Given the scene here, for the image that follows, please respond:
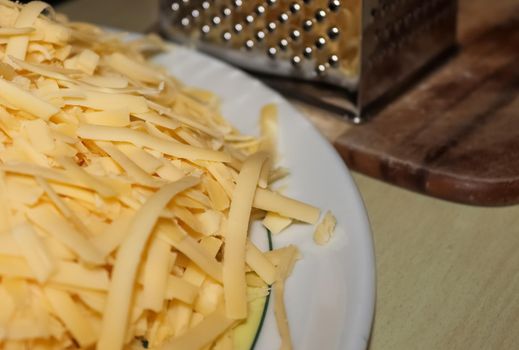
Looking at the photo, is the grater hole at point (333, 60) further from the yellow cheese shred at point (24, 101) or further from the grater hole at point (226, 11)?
the yellow cheese shred at point (24, 101)

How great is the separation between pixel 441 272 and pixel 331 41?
39 centimetres

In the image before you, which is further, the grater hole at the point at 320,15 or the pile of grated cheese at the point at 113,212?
the grater hole at the point at 320,15

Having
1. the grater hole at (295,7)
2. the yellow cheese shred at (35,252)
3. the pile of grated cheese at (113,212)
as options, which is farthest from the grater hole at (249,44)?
the yellow cheese shred at (35,252)

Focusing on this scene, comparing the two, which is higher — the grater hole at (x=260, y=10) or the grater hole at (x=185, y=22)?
the grater hole at (x=260, y=10)

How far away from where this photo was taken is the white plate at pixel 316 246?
0.66 metres

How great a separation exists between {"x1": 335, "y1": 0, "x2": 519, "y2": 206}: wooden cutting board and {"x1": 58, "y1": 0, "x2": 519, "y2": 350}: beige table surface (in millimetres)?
26

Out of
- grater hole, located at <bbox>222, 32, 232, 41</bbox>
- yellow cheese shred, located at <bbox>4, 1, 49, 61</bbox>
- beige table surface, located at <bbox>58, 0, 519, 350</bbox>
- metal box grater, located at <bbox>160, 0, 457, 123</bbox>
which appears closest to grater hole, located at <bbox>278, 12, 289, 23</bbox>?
metal box grater, located at <bbox>160, 0, 457, 123</bbox>

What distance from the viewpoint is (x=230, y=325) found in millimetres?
673

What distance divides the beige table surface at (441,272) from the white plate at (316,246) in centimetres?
9

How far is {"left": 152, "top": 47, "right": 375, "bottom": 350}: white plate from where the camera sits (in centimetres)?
66

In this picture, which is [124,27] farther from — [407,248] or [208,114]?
[407,248]

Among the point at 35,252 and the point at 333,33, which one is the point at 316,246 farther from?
the point at 333,33

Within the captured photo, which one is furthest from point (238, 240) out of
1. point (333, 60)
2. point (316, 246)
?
point (333, 60)

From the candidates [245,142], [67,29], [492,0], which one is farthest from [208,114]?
[492,0]
